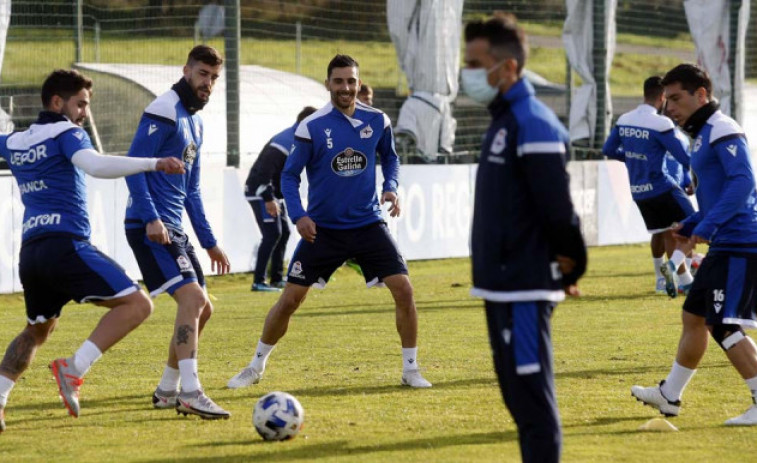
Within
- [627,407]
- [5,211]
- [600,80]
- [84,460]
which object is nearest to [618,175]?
[600,80]

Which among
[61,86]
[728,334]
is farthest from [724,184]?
[61,86]

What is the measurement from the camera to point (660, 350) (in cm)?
1086

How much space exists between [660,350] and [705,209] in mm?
3389

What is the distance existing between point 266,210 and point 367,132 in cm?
643

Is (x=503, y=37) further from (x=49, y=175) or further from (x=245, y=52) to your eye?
(x=245, y=52)

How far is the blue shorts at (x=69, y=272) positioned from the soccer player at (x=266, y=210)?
746 centimetres

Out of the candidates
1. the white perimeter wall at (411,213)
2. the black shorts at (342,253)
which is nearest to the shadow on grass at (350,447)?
the black shorts at (342,253)

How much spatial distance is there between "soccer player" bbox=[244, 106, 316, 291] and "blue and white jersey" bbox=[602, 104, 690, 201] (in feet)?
12.2

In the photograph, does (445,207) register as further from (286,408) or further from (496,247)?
(496,247)

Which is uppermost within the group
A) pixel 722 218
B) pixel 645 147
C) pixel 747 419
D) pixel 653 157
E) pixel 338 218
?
pixel 645 147

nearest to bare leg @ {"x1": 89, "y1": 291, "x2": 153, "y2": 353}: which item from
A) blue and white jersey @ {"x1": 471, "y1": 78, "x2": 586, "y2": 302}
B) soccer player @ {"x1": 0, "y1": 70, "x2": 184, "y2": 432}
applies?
soccer player @ {"x1": 0, "y1": 70, "x2": 184, "y2": 432}

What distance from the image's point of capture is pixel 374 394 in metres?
8.77

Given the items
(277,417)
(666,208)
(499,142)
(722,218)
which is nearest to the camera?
(499,142)

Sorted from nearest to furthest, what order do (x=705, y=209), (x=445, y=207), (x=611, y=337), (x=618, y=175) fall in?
(x=705, y=209) → (x=611, y=337) → (x=445, y=207) → (x=618, y=175)
